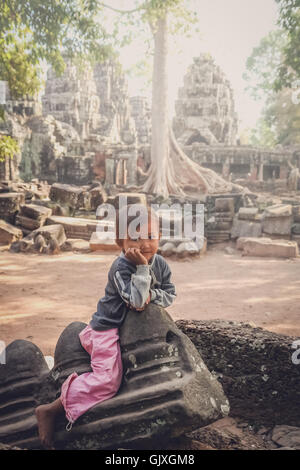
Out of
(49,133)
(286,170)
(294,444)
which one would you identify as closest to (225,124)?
(286,170)

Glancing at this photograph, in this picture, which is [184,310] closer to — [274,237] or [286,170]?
[274,237]

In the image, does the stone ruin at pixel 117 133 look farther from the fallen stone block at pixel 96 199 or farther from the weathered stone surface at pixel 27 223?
the weathered stone surface at pixel 27 223

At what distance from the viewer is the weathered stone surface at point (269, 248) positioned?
782cm

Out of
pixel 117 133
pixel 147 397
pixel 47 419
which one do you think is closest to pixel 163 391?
pixel 147 397

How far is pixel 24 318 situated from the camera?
429 cm

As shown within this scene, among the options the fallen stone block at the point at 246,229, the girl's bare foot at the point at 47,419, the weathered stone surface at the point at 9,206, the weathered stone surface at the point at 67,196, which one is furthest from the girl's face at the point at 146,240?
the weathered stone surface at the point at 67,196

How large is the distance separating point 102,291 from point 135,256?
3682 millimetres

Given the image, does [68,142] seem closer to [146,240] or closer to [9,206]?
[9,206]

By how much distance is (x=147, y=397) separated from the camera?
174cm

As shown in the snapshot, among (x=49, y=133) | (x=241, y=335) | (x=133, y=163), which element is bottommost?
(x=241, y=335)

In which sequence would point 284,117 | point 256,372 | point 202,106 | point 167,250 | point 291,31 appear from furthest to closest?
point 202,106 → point 284,117 → point 167,250 → point 291,31 → point 256,372

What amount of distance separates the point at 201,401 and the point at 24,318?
10.1 ft

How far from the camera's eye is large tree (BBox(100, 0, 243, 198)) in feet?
38.6

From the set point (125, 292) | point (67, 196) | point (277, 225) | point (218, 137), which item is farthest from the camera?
point (218, 137)
